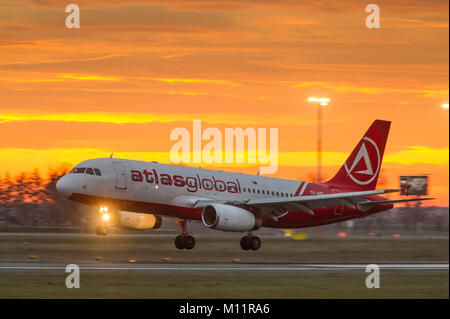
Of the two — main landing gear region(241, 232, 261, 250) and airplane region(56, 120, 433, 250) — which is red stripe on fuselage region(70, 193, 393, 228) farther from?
main landing gear region(241, 232, 261, 250)

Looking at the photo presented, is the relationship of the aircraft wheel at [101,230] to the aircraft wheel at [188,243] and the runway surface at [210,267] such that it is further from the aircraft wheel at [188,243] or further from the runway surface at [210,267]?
the aircraft wheel at [188,243]

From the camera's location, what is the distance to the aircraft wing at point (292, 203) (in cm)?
4847

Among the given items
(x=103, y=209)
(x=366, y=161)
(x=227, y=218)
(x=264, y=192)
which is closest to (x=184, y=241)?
(x=227, y=218)

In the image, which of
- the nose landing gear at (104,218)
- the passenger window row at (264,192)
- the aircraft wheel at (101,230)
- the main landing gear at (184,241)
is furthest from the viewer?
the passenger window row at (264,192)

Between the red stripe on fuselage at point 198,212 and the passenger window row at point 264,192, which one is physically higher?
the passenger window row at point 264,192

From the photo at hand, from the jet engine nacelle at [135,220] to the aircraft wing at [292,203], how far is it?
3.43 m

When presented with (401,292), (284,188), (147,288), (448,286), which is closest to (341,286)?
(401,292)

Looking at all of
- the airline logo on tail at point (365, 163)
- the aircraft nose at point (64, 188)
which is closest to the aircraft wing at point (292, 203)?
the airline logo on tail at point (365, 163)

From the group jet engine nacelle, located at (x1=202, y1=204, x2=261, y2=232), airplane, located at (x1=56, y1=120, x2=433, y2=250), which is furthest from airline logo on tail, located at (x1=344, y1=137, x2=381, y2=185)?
jet engine nacelle, located at (x1=202, y1=204, x2=261, y2=232)

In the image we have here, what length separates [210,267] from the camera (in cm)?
4341

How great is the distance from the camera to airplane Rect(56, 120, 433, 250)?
44844 mm

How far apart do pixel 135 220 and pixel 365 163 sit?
60.9ft
